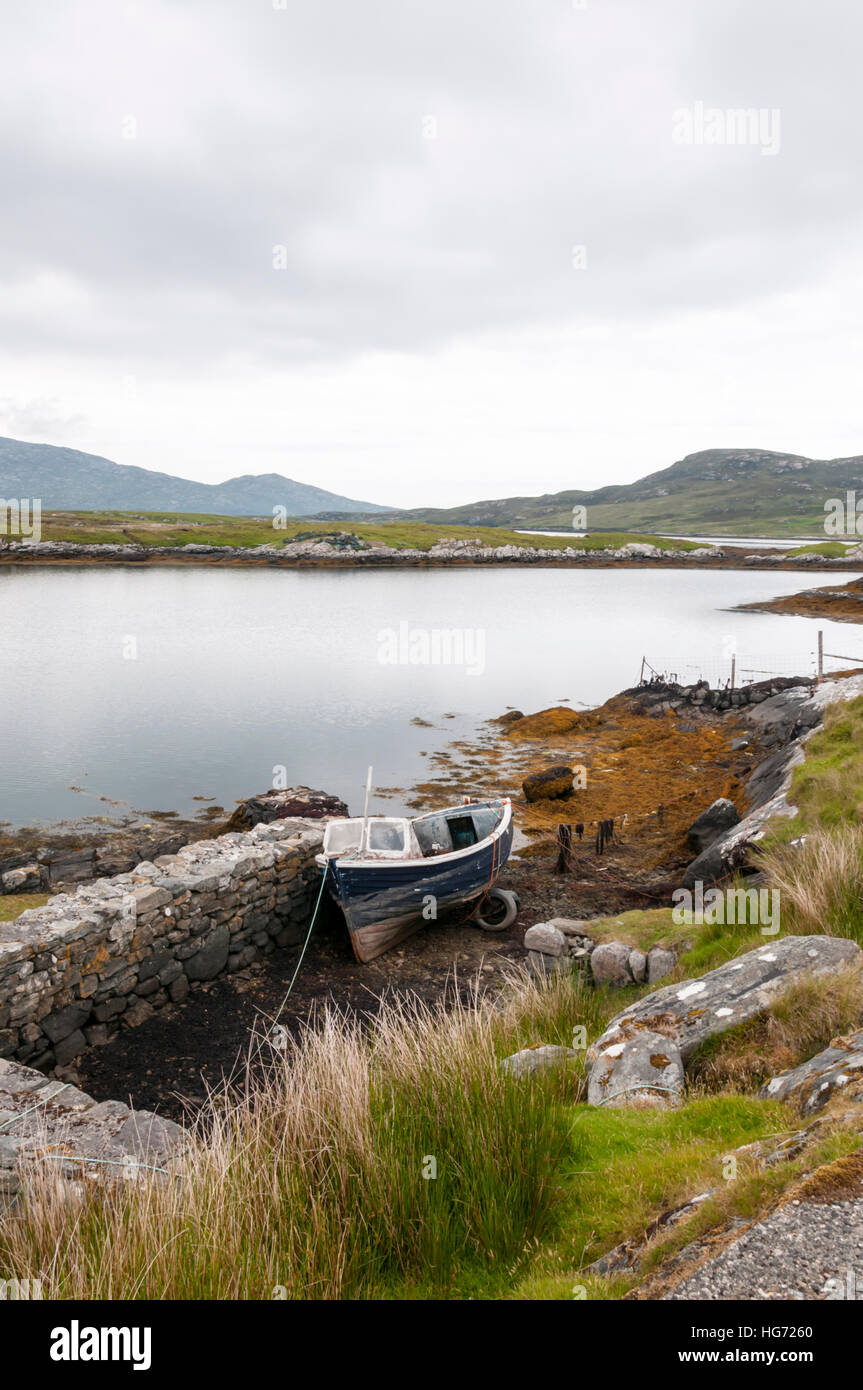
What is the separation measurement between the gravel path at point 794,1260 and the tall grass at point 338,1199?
5.65 feet

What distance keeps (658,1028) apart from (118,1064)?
7100mm

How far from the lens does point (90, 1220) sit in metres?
4.82

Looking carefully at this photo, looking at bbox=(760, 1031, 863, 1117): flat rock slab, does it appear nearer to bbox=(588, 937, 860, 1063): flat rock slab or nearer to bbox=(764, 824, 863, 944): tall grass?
bbox=(588, 937, 860, 1063): flat rock slab

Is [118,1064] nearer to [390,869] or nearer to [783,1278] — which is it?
[390,869]

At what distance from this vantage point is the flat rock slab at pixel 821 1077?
4.70m

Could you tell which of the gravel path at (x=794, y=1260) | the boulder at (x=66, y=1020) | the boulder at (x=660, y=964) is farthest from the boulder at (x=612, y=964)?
the gravel path at (x=794, y=1260)

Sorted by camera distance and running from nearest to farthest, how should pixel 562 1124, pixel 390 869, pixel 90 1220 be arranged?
pixel 90 1220, pixel 562 1124, pixel 390 869

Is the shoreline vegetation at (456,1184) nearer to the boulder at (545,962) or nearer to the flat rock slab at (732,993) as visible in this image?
the flat rock slab at (732,993)

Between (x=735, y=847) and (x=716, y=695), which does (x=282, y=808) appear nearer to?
(x=735, y=847)

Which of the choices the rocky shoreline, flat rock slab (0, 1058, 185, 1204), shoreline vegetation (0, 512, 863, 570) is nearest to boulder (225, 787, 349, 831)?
flat rock slab (0, 1058, 185, 1204)

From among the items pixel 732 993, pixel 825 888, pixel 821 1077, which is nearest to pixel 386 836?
pixel 825 888

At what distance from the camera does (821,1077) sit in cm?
497

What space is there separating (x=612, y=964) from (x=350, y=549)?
124348mm
